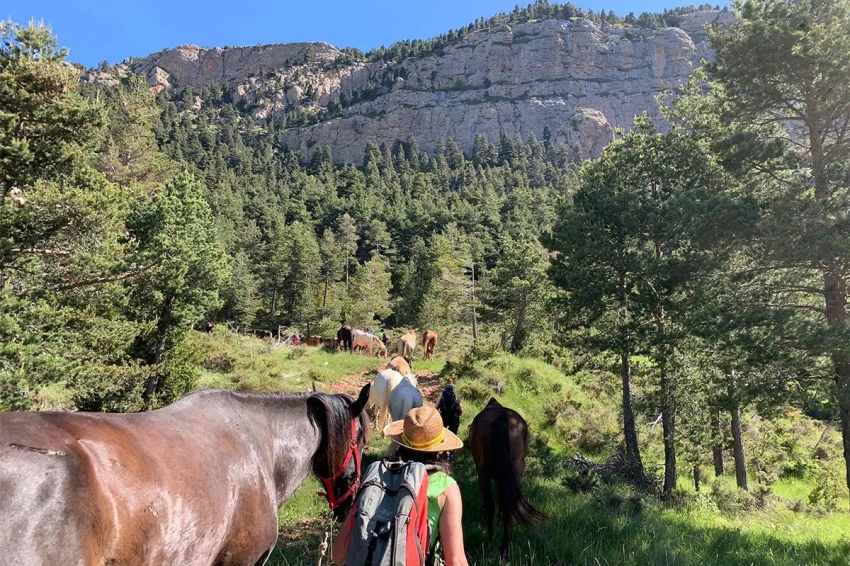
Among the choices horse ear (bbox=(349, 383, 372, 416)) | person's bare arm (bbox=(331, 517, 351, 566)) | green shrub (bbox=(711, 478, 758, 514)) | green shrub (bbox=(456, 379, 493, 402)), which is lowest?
green shrub (bbox=(711, 478, 758, 514))

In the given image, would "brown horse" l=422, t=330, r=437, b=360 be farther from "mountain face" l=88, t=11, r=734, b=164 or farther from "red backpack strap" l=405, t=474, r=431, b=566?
"mountain face" l=88, t=11, r=734, b=164

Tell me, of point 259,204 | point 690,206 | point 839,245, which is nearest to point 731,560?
point 839,245

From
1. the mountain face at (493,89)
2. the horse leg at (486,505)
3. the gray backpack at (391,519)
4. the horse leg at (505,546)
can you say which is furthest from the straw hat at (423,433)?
the mountain face at (493,89)

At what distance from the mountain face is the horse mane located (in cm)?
14384

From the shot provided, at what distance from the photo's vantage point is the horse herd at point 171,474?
1.70 m

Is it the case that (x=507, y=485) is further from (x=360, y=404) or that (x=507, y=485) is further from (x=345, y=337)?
(x=345, y=337)

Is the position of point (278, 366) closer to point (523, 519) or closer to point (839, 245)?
Result: point (523, 519)

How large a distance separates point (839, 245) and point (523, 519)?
295 inches

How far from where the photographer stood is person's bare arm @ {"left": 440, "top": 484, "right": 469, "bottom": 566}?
2.30 m

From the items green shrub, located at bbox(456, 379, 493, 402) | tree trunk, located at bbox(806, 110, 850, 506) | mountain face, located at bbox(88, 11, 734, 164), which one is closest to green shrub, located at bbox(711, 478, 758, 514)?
tree trunk, located at bbox(806, 110, 850, 506)

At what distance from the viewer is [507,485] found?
203 inches

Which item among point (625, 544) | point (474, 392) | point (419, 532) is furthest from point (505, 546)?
point (474, 392)

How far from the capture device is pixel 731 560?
14.9 feet

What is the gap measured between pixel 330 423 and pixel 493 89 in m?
171
